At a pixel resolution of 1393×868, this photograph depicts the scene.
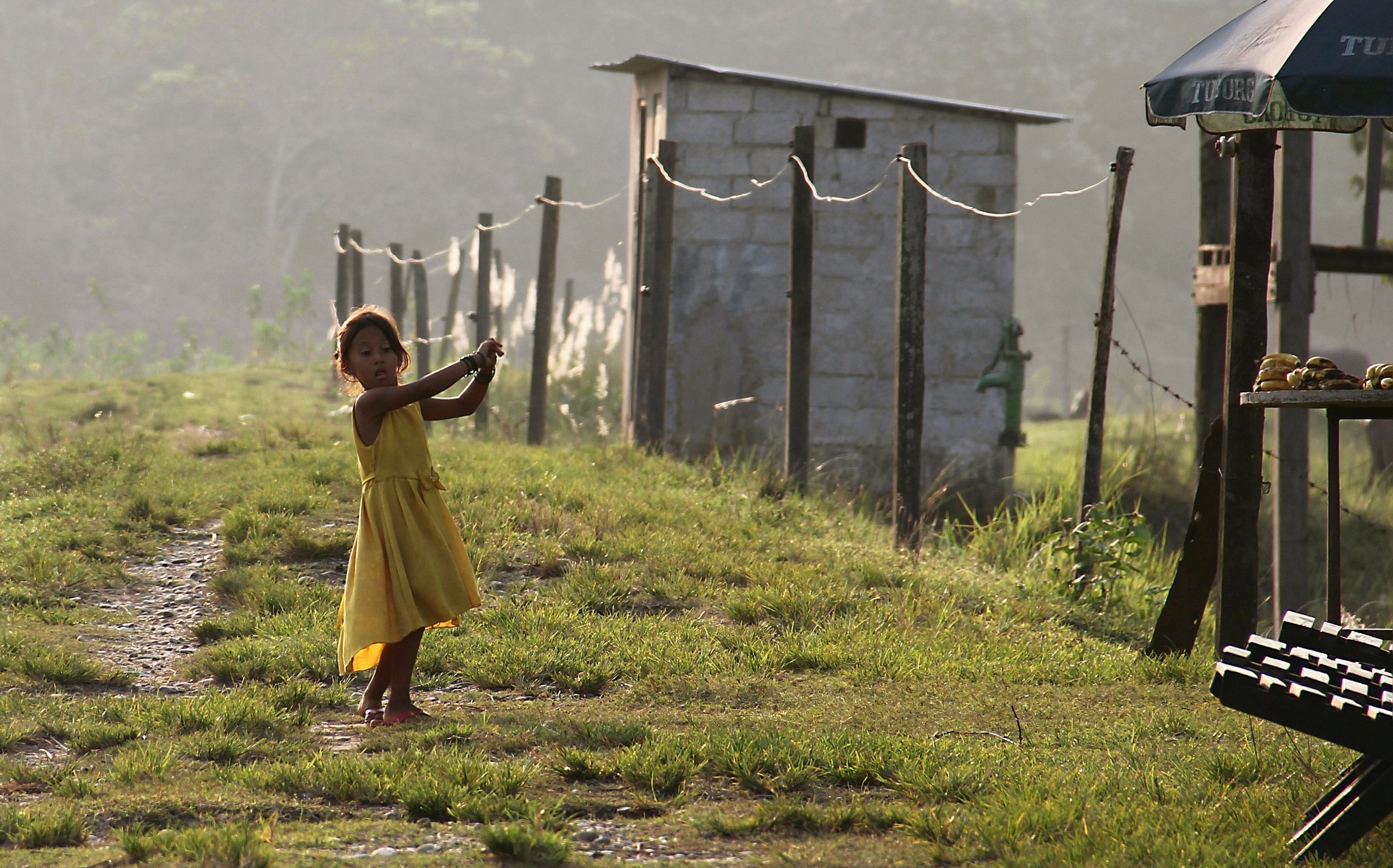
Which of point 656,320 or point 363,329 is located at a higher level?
point 656,320

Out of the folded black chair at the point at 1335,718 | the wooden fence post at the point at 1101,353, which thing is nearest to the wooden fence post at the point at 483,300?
the wooden fence post at the point at 1101,353

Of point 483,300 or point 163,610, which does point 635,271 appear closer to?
point 483,300

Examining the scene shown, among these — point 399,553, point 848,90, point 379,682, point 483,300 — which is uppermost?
point 848,90

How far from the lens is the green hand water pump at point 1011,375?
41.2 feet

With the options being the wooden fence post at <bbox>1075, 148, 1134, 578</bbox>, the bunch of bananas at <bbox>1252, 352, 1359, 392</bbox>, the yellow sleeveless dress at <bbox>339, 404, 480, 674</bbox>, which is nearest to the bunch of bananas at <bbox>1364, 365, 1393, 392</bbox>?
the bunch of bananas at <bbox>1252, 352, 1359, 392</bbox>

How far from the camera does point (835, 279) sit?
42.8 feet

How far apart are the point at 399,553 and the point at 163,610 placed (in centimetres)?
257

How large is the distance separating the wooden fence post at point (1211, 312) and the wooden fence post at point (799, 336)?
3.15m

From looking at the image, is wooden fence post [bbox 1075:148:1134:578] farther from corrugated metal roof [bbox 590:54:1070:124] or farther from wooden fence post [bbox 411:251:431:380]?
wooden fence post [bbox 411:251:431:380]

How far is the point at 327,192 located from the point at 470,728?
64084mm

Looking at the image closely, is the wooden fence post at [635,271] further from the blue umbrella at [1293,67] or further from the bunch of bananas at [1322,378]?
the bunch of bananas at [1322,378]

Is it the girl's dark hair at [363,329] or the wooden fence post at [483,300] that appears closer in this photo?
the girl's dark hair at [363,329]

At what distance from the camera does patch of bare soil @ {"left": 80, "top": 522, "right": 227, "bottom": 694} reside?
18.2 ft

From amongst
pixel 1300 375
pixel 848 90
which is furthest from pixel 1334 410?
pixel 848 90
